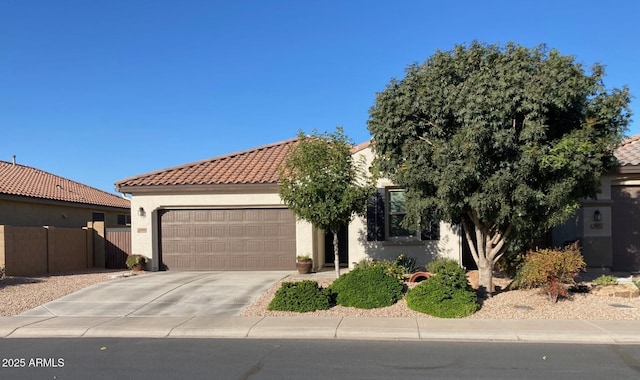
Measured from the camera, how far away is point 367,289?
35.0 feet

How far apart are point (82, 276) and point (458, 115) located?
40.2ft

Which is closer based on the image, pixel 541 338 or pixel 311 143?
pixel 541 338

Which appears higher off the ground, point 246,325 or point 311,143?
point 311,143

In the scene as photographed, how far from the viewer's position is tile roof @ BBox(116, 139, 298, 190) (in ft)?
55.6

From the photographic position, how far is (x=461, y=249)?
50.4 feet

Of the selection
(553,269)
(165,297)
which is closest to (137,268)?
(165,297)

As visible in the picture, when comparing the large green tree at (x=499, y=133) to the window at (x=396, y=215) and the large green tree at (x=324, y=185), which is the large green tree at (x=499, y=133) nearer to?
the large green tree at (x=324, y=185)

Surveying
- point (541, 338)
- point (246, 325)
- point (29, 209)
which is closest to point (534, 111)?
point (541, 338)

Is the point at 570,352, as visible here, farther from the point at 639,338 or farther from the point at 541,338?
the point at 639,338

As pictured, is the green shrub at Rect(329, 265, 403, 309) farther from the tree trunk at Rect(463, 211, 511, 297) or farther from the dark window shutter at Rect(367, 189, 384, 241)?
the dark window shutter at Rect(367, 189, 384, 241)

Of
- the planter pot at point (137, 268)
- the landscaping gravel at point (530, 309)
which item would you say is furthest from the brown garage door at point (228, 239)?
the landscaping gravel at point (530, 309)

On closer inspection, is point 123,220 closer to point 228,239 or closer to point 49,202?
point 49,202

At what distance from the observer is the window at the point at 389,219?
1534 cm

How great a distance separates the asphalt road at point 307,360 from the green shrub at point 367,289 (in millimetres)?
2403
